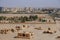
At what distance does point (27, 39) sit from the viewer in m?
15.9

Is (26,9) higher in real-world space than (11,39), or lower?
lower

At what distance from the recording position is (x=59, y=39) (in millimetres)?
16562

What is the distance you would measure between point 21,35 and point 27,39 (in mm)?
1181

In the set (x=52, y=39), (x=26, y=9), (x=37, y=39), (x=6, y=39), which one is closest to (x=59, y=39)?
(x=52, y=39)

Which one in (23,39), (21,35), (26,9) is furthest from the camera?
(26,9)

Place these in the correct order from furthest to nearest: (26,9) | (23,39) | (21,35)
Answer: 1. (26,9)
2. (21,35)
3. (23,39)

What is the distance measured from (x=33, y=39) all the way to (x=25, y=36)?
85 cm

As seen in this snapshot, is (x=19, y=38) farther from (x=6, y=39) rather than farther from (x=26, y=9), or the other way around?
(x=26, y=9)

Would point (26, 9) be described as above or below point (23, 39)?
below

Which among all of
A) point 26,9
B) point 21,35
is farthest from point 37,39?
point 26,9

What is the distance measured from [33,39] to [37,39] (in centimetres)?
41

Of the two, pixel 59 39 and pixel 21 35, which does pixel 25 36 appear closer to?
pixel 21 35

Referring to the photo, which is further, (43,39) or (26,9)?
(26,9)

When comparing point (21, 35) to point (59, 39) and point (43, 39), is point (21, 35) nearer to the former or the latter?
point (43, 39)
